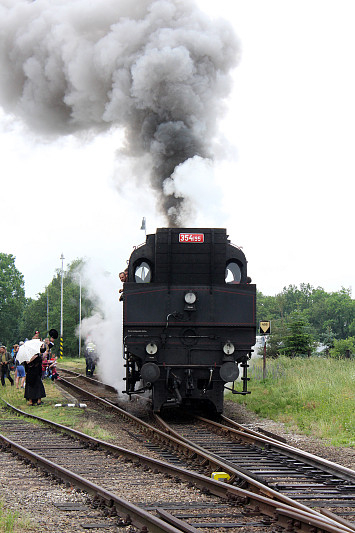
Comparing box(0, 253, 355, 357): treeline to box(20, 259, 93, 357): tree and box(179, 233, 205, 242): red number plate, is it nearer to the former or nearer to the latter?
box(20, 259, 93, 357): tree

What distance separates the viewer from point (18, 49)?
1656 centimetres

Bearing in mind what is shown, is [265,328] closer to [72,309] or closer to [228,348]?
[228,348]

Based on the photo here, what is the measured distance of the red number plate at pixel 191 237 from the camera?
1181 centimetres

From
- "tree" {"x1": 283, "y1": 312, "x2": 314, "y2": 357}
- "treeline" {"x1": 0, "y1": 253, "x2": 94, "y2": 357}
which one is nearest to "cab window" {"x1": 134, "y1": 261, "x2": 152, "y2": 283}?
"tree" {"x1": 283, "y1": 312, "x2": 314, "y2": 357}

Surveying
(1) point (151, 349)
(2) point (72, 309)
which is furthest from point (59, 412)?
(2) point (72, 309)

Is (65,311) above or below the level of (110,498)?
above

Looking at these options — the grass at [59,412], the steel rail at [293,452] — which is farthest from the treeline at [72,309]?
the steel rail at [293,452]

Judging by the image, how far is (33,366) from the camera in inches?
544

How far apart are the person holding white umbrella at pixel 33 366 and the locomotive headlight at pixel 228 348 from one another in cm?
462

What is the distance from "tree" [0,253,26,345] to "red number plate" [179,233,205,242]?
7425cm

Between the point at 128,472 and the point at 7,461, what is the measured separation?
75.0 inches

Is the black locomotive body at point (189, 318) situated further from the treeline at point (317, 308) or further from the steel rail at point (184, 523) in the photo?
the treeline at point (317, 308)

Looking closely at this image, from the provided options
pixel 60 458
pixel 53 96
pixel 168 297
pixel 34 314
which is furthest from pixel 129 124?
pixel 34 314

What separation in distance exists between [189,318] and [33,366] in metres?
4.32
